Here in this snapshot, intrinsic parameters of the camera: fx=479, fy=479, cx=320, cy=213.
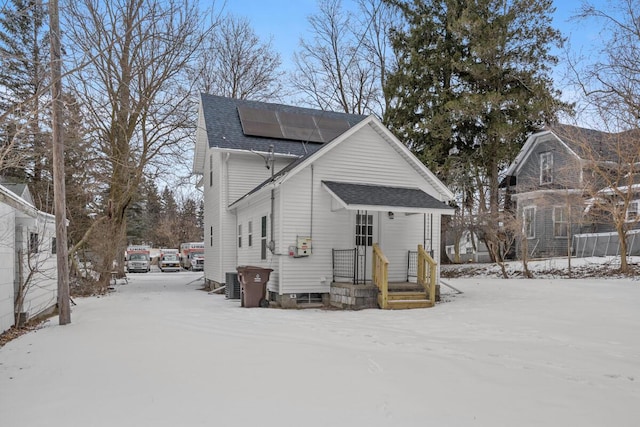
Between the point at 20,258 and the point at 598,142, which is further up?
the point at 598,142

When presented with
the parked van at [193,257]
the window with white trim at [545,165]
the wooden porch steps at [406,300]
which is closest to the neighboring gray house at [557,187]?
the window with white trim at [545,165]

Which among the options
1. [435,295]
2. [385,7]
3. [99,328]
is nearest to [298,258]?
[435,295]

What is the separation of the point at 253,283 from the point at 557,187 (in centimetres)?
1609

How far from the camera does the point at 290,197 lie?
1194 centimetres

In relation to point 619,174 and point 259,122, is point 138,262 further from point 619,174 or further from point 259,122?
point 619,174

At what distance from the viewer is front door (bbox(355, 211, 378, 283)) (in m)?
12.4

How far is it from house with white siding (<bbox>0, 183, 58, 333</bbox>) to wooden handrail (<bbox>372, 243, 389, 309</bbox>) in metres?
7.05

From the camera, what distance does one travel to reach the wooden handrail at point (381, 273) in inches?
428

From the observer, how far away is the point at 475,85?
23641 millimetres

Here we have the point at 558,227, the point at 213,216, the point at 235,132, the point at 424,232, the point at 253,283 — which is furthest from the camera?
the point at 558,227

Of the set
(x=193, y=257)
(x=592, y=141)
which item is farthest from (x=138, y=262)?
(x=592, y=141)

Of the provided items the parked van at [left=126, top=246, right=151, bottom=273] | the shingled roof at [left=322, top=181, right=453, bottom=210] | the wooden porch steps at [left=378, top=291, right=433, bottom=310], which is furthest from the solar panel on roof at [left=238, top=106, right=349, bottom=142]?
the parked van at [left=126, top=246, right=151, bottom=273]

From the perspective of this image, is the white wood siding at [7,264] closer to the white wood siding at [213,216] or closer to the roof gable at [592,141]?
the white wood siding at [213,216]

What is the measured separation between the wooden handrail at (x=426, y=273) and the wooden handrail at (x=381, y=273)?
1.18 meters
